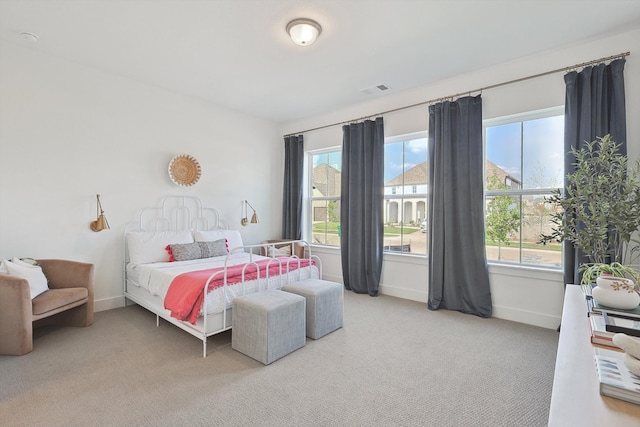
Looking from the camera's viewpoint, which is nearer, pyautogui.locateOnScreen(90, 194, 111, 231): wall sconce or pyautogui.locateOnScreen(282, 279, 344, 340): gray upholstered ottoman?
pyautogui.locateOnScreen(282, 279, 344, 340): gray upholstered ottoman

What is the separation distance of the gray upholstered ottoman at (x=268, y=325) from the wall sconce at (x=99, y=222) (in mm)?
2125

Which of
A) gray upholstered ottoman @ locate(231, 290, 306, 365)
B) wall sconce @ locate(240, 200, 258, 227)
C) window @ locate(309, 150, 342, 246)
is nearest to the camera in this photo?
gray upholstered ottoman @ locate(231, 290, 306, 365)

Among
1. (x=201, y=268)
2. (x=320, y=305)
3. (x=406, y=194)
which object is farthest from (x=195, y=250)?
(x=406, y=194)

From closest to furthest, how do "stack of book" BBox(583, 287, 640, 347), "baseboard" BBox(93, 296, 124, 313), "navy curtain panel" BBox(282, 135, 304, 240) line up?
"stack of book" BBox(583, 287, 640, 347) < "baseboard" BBox(93, 296, 124, 313) < "navy curtain panel" BBox(282, 135, 304, 240)

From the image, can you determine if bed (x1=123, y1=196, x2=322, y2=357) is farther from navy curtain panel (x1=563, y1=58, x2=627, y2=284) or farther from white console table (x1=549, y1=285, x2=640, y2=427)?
navy curtain panel (x1=563, y1=58, x2=627, y2=284)

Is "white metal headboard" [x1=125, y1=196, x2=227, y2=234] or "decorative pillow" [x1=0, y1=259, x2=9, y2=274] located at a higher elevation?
"white metal headboard" [x1=125, y1=196, x2=227, y2=234]

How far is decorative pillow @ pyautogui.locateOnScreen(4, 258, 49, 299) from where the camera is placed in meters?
2.72

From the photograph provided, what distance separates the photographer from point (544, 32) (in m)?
2.76

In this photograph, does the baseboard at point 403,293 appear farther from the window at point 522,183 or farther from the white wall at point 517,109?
the window at point 522,183

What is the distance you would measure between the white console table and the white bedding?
2.11 metres

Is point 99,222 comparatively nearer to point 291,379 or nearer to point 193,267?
point 193,267

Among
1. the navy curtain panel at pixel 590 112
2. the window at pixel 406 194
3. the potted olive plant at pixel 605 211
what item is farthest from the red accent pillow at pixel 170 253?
the navy curtain panel at pixel 590 112

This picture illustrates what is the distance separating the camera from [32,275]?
279 centimetres

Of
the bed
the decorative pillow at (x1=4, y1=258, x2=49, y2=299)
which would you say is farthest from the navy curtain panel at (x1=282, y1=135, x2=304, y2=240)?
the decorative pillow at (x1=4, y1=258, x2=49, y2=299)
